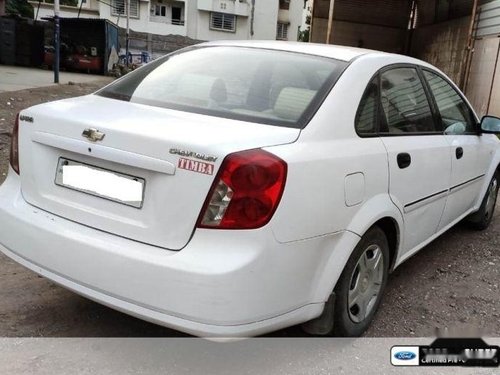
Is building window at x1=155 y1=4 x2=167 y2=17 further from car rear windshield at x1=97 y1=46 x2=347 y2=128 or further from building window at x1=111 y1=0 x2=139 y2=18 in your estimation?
car rear windshield at x1=97 y1=46 x2=347 y2=128

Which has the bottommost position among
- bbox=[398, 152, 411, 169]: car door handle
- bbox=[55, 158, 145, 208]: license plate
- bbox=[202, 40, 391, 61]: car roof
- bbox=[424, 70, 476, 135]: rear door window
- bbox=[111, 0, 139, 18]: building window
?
bbox=[55, 158, 145, 208]: license plate

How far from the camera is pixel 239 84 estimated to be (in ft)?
9.36

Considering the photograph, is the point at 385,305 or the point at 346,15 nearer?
the point at 385,305

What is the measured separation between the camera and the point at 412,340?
118 inches

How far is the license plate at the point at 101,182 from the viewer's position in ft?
7.52

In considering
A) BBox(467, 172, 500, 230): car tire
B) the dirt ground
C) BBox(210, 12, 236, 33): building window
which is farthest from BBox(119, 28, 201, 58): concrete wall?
the dirt ground

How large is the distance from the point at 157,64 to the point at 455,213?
2530 millimetres

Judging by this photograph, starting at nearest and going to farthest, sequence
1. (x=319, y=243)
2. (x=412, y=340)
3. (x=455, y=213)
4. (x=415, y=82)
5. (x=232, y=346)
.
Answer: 1. (x=319, y=243)
2. (x=232, y=346)
3. (x=412, y=340)
4. (x=415, y=82)
5. (x=455, y=213)

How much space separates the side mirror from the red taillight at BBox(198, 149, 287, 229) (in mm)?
2849

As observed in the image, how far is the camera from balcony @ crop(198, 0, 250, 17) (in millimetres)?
41094

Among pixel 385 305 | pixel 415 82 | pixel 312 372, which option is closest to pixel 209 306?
pixel 312 372

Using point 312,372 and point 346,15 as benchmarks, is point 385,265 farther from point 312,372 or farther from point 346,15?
point 346,15

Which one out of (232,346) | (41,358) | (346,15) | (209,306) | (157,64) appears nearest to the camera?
(209,306)

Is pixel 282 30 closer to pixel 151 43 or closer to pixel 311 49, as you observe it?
pixel 151 43
